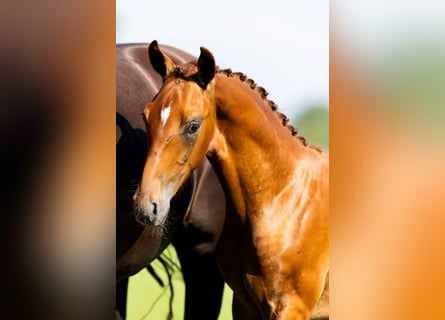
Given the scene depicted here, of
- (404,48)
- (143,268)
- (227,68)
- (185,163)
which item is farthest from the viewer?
(143,268)

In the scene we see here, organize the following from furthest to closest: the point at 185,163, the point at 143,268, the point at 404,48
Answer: the point at 143,268, the point at 185,163, the point at 404,48

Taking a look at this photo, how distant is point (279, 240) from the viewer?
2.62m

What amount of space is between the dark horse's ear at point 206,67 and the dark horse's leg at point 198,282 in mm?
848

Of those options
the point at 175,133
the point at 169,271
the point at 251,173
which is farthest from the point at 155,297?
the point at 175,133

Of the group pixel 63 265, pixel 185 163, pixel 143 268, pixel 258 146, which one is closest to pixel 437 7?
pixel 258 146

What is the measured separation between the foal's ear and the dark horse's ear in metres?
0.13

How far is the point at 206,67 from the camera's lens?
2.53 metres

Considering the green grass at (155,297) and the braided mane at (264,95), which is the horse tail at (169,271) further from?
the braided mane at (264,95)

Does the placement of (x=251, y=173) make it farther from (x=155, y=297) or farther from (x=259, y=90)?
(x=155, y=297)

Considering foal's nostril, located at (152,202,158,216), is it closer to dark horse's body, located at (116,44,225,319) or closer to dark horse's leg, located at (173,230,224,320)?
dark horse's body, located at (116,44,225,319)

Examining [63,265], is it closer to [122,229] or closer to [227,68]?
[122,229]

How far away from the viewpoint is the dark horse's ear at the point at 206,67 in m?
2.51

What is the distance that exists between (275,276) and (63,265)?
2.77 ft

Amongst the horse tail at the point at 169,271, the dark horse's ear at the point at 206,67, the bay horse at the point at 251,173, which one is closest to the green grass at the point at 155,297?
the horse tail at the point at 169,271
